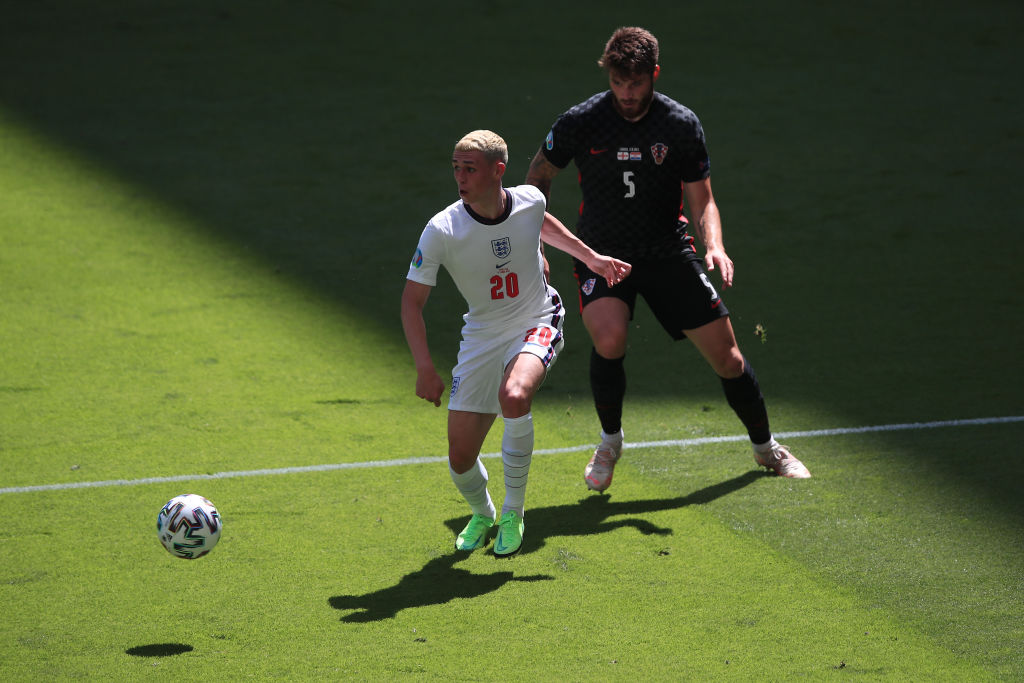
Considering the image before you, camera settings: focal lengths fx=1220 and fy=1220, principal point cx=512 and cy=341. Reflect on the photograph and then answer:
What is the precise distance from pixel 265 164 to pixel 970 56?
9.02m

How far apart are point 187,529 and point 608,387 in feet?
7.66

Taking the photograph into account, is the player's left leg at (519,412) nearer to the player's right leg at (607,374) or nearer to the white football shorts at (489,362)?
the white football shorts at (489,362)

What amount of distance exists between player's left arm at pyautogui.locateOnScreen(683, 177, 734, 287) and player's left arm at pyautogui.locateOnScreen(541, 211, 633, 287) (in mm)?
490

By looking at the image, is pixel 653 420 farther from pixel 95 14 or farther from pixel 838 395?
pixel 95 14

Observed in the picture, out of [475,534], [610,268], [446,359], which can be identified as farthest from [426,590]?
[446,359]

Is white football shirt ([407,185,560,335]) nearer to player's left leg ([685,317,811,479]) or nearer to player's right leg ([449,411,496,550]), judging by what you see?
player's right leg ([449,411,496,550])

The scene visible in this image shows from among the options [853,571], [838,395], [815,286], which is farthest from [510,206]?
[815,286]

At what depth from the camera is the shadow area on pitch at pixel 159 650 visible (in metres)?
4.91

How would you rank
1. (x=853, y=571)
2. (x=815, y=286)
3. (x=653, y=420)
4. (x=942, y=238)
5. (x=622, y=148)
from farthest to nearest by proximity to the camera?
(x=942, y=238)
(x=815, y=286)
(x=653, y=420)
(x=622, y=148)
(x=853, y=571)

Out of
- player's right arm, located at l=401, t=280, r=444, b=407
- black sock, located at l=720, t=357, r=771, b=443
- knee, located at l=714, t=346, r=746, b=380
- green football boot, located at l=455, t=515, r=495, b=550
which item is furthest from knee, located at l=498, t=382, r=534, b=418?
black sock, located at l=720, t=357, r=771, b=443

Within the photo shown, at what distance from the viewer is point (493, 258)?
5.58 m

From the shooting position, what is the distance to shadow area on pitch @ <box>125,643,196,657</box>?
16.1ft

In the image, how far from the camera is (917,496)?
6359 millimetres

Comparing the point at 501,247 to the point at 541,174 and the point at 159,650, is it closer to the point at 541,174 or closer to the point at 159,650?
the point at 541,174
